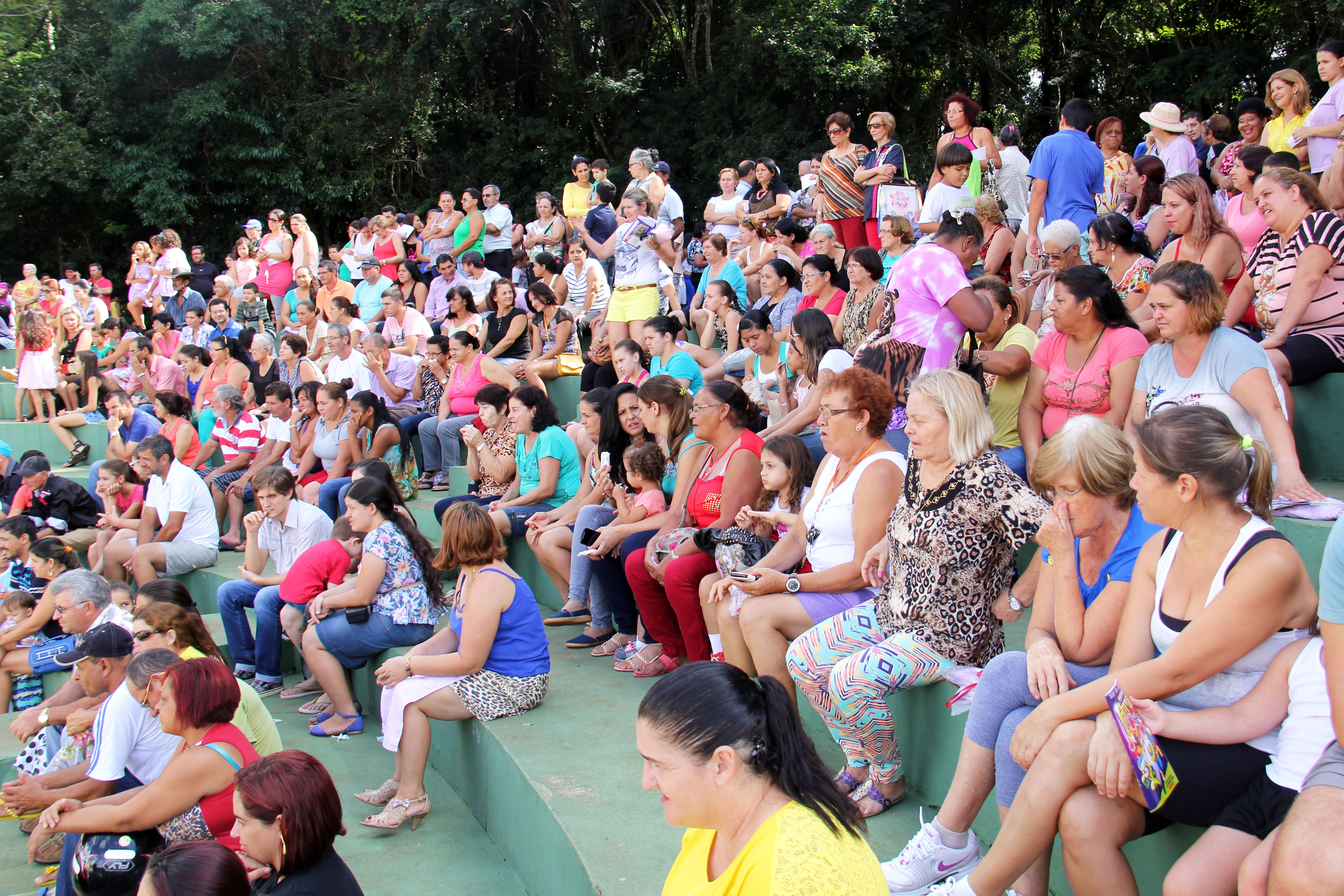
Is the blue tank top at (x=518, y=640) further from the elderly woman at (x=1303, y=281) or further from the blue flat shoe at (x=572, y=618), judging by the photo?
the elderly woman at (x=1303, y=281)

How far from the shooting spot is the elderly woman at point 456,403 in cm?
792

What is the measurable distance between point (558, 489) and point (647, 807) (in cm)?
305

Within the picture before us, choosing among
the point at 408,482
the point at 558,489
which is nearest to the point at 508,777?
the point at 558,489

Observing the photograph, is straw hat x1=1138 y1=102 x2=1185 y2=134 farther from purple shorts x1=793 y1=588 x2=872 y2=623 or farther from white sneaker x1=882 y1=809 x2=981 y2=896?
white sneaker x1=882 y1=809 x2=981 y2=896

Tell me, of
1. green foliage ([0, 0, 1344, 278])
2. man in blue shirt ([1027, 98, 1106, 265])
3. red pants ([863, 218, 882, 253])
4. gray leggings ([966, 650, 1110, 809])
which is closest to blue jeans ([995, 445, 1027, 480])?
gray leggings ([966, 650, 1110, 809])

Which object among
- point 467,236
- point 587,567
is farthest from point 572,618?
point 467,236

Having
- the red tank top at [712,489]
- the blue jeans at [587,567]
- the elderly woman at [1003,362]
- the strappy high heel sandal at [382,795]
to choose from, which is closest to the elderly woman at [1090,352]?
the elderly woman at [1003,362]

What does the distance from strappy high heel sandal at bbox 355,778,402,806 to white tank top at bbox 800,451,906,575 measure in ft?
6.48

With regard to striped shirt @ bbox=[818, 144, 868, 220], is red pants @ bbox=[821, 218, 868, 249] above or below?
below

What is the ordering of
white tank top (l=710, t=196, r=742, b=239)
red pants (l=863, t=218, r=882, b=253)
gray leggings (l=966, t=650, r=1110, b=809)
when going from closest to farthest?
gray leggings (l=966, t=650, r=1110, b=809) < red pants (l=863, t=218, r=882, b=253) < white tank top (l=710, t=196, r=742, b=239)

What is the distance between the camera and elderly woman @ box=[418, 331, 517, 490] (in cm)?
792

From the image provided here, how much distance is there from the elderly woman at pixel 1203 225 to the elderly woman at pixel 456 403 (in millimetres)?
4810

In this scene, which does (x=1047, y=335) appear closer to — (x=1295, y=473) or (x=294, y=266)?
(x=1295, y=473)

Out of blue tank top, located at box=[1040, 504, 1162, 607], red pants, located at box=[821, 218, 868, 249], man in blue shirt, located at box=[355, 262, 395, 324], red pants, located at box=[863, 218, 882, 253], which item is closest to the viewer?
blue tank top, located at box=[1040, 504, 1162, 607]
